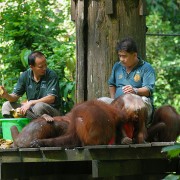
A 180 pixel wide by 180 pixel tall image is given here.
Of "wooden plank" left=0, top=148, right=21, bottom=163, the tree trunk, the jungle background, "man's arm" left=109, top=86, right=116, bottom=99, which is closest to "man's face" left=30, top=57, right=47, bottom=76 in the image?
the tree trunk

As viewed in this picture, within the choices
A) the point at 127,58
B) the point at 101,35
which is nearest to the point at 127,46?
the point at 127,58

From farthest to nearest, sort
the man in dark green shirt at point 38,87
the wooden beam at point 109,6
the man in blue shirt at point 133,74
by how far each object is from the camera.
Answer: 1. the wooden beam at point 109,6
2. the man in dark green shirt at point 38,87
3. the man in blue shirt at point 133,74

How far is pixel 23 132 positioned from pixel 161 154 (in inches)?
52.9

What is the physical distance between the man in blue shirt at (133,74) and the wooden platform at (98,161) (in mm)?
612

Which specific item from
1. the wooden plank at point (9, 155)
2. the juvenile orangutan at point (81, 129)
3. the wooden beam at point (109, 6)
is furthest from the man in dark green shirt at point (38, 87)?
the wooden plank at point (9, 155)

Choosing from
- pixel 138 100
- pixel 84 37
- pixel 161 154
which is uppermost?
pixel 84 37

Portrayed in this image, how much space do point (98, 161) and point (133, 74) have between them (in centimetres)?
137

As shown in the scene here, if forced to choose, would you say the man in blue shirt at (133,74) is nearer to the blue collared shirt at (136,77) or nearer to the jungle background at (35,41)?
the blue collared shirt at (136,77)

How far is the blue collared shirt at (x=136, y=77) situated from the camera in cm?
645

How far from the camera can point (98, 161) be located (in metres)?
5.50

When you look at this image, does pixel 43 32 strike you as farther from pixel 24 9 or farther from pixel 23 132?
pixel 23 132

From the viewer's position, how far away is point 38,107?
261 inches

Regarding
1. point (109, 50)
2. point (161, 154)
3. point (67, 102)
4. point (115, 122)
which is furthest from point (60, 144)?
point (67, 102)

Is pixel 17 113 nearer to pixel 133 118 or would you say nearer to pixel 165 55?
pixel 133 118
